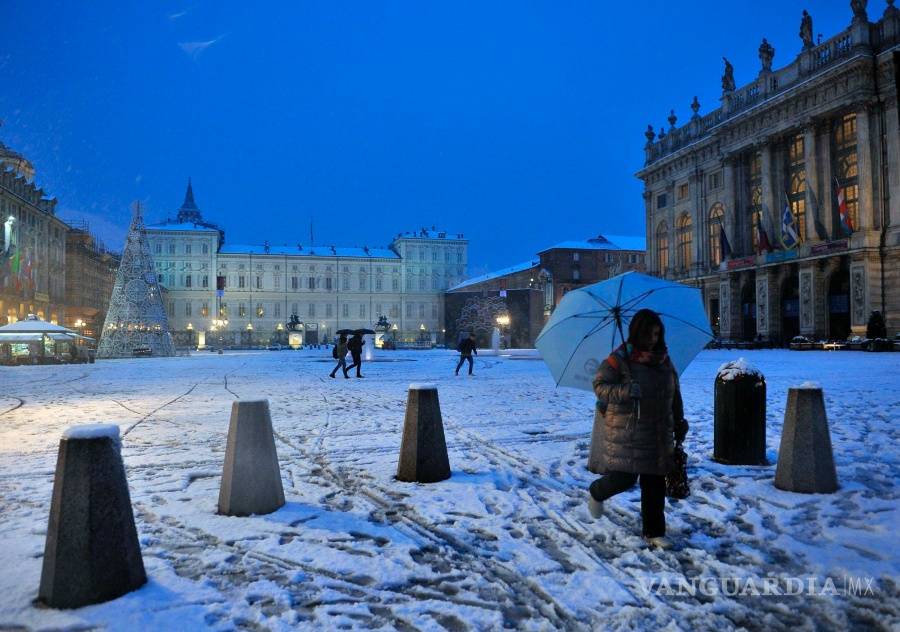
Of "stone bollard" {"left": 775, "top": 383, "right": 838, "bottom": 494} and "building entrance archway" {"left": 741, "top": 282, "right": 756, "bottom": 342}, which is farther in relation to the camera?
"building entrance archway" {"left": 741, "top": 282, "right": 756, "bottom": 342}

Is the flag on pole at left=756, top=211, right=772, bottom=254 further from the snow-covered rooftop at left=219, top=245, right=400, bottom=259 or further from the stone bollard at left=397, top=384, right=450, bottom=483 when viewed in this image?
the snow-covered rooftop at left=219, top=245, right=400, bottom=259

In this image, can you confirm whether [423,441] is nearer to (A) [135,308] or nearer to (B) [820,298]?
(A) [135,308]

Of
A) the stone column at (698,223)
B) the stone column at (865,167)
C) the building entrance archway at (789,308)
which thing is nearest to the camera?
the stone column at (865,167)

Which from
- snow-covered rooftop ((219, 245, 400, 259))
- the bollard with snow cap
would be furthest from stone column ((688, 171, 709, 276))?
snow-covered rooftop ((219, 245, 400, 259))

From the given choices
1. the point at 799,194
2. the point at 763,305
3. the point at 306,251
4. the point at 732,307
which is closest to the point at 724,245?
the point at 732,307

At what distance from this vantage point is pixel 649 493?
4.09 meters

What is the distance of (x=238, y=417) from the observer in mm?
4875

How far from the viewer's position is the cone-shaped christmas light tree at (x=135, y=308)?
3612 cm

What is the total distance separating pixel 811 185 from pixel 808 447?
40.7 meters

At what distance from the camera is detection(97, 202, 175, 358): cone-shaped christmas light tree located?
119 feet

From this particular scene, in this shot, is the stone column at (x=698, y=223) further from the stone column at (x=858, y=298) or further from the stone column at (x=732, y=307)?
the stone column at (x=858, y=298)

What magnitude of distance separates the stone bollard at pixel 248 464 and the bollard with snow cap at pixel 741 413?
4733mm

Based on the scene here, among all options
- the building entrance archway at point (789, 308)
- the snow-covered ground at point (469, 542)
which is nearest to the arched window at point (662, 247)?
the building entrance archway at point (789, 308)

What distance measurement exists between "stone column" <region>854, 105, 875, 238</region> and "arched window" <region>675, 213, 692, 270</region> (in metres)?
18.8
